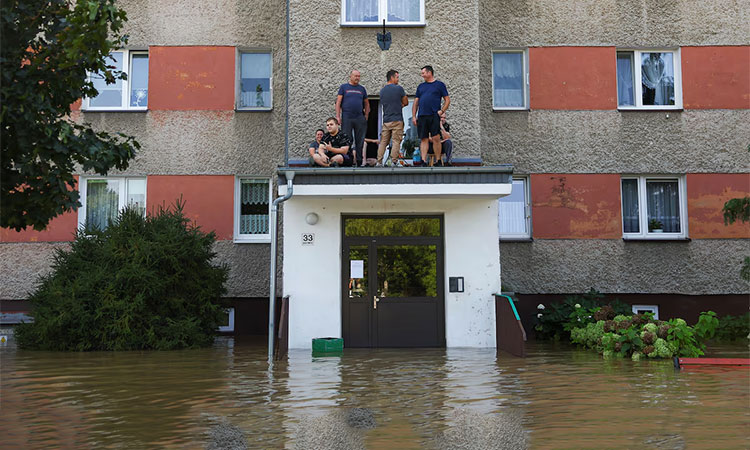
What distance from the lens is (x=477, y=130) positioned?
14.5 meters

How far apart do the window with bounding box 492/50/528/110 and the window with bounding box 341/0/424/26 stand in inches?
117

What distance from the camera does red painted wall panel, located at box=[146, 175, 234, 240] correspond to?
16.7 m

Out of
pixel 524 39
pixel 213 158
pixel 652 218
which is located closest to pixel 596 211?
pixel 652 218

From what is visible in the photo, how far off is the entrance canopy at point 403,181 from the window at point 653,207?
535 centimetres

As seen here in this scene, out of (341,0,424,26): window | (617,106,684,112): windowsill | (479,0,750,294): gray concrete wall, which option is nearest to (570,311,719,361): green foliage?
(479,0,750,294): gray concrete wall

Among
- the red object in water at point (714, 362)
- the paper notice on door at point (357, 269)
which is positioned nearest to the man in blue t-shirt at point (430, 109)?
the paper notice on door at point (357, 269)

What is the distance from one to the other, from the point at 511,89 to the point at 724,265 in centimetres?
601

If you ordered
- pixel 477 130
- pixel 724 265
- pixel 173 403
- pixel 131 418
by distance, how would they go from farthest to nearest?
pixel 724 265 < pixel 477 130 < pixel 173 403 < pixel 131 418

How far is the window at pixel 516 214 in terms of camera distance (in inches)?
655

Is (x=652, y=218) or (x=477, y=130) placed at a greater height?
(x=477, y=130)

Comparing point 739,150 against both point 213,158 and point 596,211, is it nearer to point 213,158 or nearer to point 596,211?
point 596,211

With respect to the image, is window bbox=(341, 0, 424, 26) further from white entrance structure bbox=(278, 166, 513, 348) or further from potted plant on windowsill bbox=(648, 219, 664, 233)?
potted plant on windowsill bbox=(648, 219, 664, 233)

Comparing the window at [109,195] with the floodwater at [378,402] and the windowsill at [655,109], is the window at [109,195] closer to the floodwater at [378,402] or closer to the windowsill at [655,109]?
the floodwater at [378,402]

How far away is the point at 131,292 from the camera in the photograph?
1357cm
